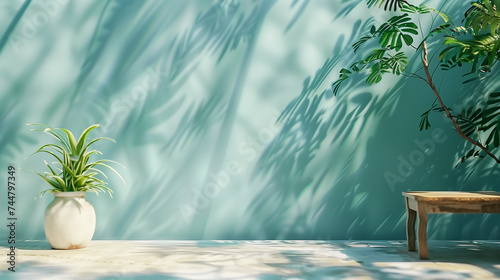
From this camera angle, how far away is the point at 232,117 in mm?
4078

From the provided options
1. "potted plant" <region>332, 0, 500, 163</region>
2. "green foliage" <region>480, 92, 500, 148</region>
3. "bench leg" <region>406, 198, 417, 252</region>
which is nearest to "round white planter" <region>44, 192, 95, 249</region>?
"potted plant" <region>332, 0, 500, 163</region>

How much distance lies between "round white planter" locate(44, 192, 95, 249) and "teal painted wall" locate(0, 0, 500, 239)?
395 millimetres

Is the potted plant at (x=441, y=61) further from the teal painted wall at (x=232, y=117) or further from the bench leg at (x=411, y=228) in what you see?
the bench leg at (x=411, y=228)

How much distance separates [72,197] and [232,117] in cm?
133

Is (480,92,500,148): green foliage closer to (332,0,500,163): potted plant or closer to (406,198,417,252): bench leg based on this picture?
(332,0,500,163): potted plant

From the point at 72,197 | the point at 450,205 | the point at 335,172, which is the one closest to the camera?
the point at 450,205

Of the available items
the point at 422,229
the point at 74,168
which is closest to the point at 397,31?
the point at 422,229

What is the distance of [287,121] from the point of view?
13.4 feet

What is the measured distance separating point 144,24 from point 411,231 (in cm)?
254

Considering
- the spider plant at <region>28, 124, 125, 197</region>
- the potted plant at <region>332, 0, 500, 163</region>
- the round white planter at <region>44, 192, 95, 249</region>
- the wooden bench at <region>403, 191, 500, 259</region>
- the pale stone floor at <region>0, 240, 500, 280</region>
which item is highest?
the potted plant at <region>332, 0, 500, 163</region>

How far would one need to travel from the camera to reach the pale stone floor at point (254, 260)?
280cm

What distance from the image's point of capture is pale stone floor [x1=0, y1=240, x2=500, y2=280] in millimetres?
2803

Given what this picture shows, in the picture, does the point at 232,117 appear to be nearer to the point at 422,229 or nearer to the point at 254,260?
the point at 254,260

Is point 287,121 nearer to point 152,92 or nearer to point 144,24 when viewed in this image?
point 152,92
